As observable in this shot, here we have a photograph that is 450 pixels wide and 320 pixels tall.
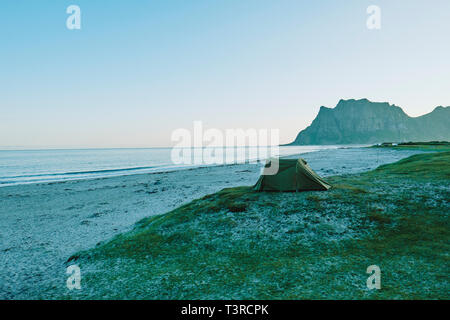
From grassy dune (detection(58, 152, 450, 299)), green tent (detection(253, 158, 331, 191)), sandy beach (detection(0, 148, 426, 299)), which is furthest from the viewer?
green tent (detection(253, 158, 331, 191))

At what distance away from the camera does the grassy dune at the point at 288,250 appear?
7801 mm

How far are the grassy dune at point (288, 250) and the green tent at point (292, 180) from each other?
107 centimetres

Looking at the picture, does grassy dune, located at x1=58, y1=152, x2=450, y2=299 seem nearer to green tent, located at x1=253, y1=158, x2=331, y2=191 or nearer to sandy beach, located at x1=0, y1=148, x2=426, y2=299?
green tent, located at x1=253, y1=158, x2=331, y2=191

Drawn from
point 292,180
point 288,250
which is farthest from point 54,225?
point 292,180

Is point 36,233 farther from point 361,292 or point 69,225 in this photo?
point 361,292

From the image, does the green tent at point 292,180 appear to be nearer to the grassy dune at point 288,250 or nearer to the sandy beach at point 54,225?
the grassy dune at point 288,250

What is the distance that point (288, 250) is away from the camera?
10.8m

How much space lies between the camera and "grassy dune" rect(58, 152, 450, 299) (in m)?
7.80

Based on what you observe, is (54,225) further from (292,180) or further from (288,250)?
(292,180)

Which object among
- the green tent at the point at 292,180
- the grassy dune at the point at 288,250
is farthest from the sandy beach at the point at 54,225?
the green tent at the point at 292,180

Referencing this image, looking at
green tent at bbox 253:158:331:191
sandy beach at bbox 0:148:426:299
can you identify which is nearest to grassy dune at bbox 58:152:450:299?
green tent at bbox 253:158:331:191

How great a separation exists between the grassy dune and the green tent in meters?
1.07
